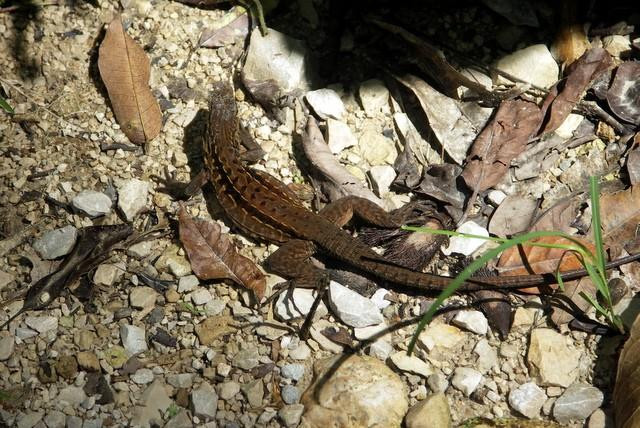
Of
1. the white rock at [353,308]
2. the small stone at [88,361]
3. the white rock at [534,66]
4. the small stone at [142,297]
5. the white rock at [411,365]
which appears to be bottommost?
the small stone at [88,361]

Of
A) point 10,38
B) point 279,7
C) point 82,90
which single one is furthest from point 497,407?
point 10,38

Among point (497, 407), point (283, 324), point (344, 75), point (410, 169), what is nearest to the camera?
point (497, 407)

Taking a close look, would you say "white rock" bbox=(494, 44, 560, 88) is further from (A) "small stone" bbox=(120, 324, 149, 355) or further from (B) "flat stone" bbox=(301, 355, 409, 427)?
(A) "small stone" bbox=(120, 324, 149, 355)

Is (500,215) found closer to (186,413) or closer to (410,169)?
(410,169)

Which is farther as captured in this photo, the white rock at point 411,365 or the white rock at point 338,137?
the white rock at point 338,137

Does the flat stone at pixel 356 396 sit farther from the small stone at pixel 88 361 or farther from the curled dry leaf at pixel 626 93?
the curled dry leaf at pixel 626 93

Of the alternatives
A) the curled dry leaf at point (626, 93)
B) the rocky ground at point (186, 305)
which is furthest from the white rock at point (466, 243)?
the curled dry leaf at point (626, 93)

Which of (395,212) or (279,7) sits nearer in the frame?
(395,212)

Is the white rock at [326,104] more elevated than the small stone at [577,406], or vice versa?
the white rock at [326,104]
